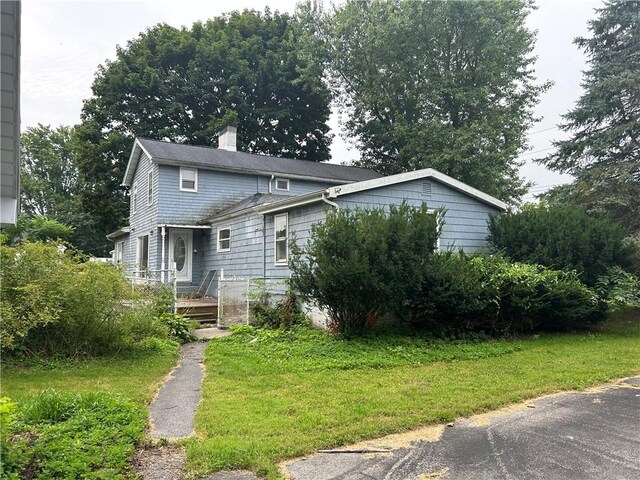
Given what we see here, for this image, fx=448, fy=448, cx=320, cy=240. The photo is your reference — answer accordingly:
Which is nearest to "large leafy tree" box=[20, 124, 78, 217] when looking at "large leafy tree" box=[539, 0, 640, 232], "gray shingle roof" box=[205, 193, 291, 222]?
"gray shingle roof" box=[205, 193, 291, 222]

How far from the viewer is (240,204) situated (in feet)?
55.0

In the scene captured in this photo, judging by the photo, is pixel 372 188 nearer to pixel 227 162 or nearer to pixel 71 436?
pixel 71 436

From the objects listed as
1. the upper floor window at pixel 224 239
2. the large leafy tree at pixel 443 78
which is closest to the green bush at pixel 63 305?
the upper floor window at pixel 224 239

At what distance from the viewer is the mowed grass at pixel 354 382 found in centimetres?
403

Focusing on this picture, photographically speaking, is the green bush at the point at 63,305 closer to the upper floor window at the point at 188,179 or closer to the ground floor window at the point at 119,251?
the upper floor window at the point at 188,179

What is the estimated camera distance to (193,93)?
29.4 meters

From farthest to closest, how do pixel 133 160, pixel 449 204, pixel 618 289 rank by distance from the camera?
pixel 133 160, pixel 449 204, pixel 618 289

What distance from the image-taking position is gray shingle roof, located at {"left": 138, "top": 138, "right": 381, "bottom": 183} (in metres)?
16.8

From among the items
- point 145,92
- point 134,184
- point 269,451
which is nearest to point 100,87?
point 145,92

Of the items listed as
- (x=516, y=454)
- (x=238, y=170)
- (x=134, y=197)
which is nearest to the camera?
(x=516, y=454)

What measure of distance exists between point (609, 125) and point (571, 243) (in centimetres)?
588

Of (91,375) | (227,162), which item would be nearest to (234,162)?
(227,162)

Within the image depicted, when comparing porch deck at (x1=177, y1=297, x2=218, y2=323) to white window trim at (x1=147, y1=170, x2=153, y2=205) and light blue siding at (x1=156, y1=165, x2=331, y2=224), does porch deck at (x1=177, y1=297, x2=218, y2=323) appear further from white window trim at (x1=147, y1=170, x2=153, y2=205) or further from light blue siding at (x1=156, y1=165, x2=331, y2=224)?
white window trim at (x1=147, y1=170, x2=153, y2=205)

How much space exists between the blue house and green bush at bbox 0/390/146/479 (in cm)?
585
